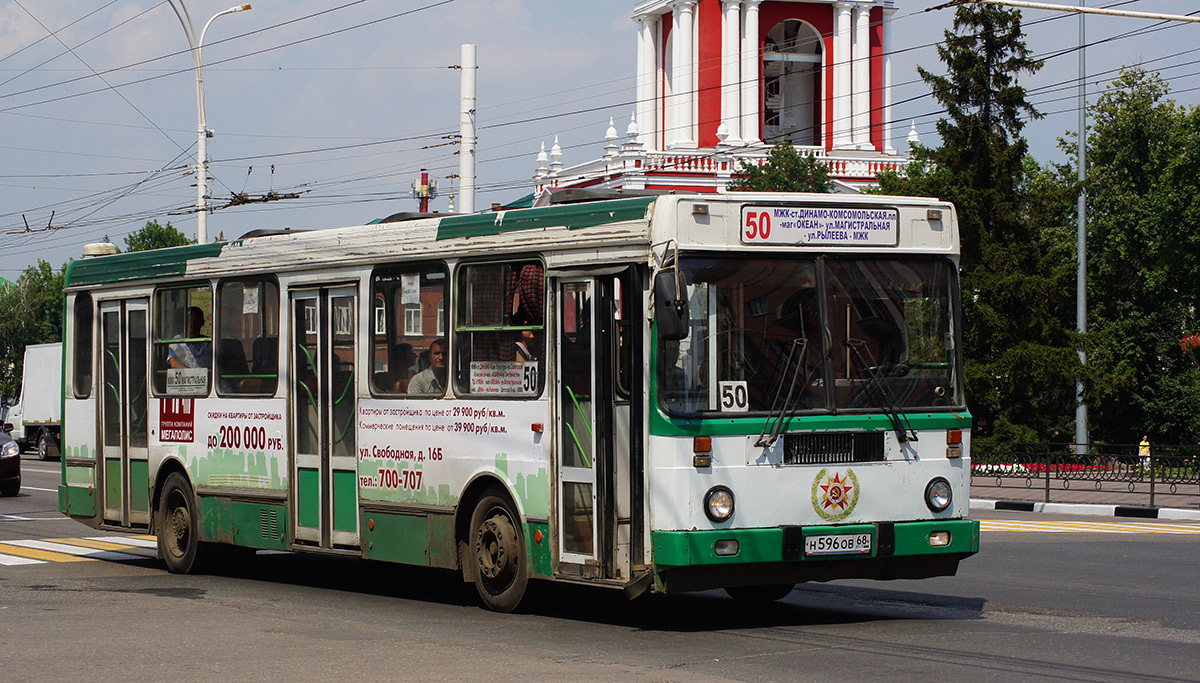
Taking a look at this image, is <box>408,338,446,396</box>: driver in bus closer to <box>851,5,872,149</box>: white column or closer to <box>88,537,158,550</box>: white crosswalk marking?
<box>88,537,158,550</box>: white crosswalk marking

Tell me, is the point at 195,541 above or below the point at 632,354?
below

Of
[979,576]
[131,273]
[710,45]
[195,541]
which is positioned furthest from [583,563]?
[710,45]

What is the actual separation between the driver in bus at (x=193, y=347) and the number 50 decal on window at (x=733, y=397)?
20.8 ft

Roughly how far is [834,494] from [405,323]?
150 inches

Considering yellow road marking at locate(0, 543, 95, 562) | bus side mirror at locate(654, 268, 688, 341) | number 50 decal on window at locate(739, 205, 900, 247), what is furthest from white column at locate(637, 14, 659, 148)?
bus side mirror at locate(654, 268, 688, 341)

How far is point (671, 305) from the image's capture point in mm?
9492

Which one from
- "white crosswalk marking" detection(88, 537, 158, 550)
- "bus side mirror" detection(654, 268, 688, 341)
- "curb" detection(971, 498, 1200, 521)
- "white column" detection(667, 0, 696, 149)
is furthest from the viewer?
"white column" detection(667, 0, 696, 149)

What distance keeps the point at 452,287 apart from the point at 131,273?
540 cm

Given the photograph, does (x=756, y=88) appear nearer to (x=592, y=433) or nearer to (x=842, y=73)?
(x=842, y=73)

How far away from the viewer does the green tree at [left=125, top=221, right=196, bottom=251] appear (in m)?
114

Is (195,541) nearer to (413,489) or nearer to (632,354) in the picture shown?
(413,489)

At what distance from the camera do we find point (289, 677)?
8.68m

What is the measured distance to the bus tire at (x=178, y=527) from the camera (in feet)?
48.3

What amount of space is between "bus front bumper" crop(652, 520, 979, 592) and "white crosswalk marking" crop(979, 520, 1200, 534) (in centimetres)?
949
